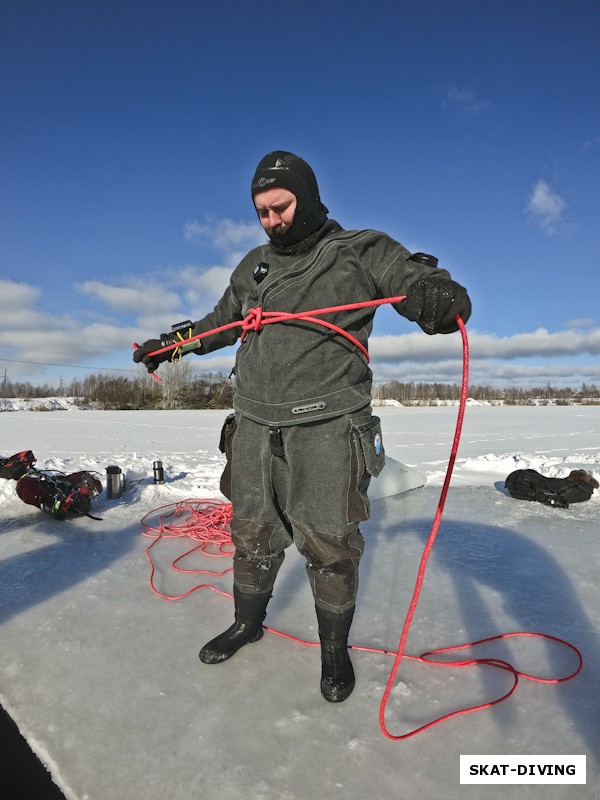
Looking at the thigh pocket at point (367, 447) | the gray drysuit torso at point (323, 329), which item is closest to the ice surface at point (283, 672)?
the thigh pocket at point (367, 447)

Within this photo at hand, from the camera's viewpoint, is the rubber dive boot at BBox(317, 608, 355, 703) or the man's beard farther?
the man's beard

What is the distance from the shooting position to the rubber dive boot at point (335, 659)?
1.54 meters

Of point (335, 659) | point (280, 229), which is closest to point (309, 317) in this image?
point (280, 229)

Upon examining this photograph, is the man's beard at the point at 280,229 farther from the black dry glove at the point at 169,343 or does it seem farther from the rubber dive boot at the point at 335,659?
the rubber dive boot at the point at 335,659

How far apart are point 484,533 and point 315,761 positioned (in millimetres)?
2284

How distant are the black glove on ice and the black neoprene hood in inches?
29.3

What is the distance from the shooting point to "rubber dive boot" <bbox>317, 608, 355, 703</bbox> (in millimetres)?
1540

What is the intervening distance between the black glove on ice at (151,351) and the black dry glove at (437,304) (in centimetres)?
112

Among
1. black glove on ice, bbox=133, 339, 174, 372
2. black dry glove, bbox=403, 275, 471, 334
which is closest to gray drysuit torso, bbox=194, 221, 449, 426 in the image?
black dry glove, bbox=403, 275, 471, 334

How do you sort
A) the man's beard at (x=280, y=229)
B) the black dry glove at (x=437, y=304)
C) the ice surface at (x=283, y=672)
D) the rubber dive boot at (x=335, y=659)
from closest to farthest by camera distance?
the ice surface at (x=283, y=672), the black dry glove at (x=437, y=304), the rubber dive boot at (x=335, y=659), the man's beard at (x=280, y=229)

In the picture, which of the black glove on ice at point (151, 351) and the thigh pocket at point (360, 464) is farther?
the black glove on ice at point (151, 351)

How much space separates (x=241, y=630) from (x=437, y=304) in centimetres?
138

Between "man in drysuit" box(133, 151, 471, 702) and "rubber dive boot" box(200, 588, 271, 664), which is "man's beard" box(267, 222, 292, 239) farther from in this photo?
"rubber dive boot" box(200, 588, 271, 664)

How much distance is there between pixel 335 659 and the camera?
Result: 1581 millimetres
